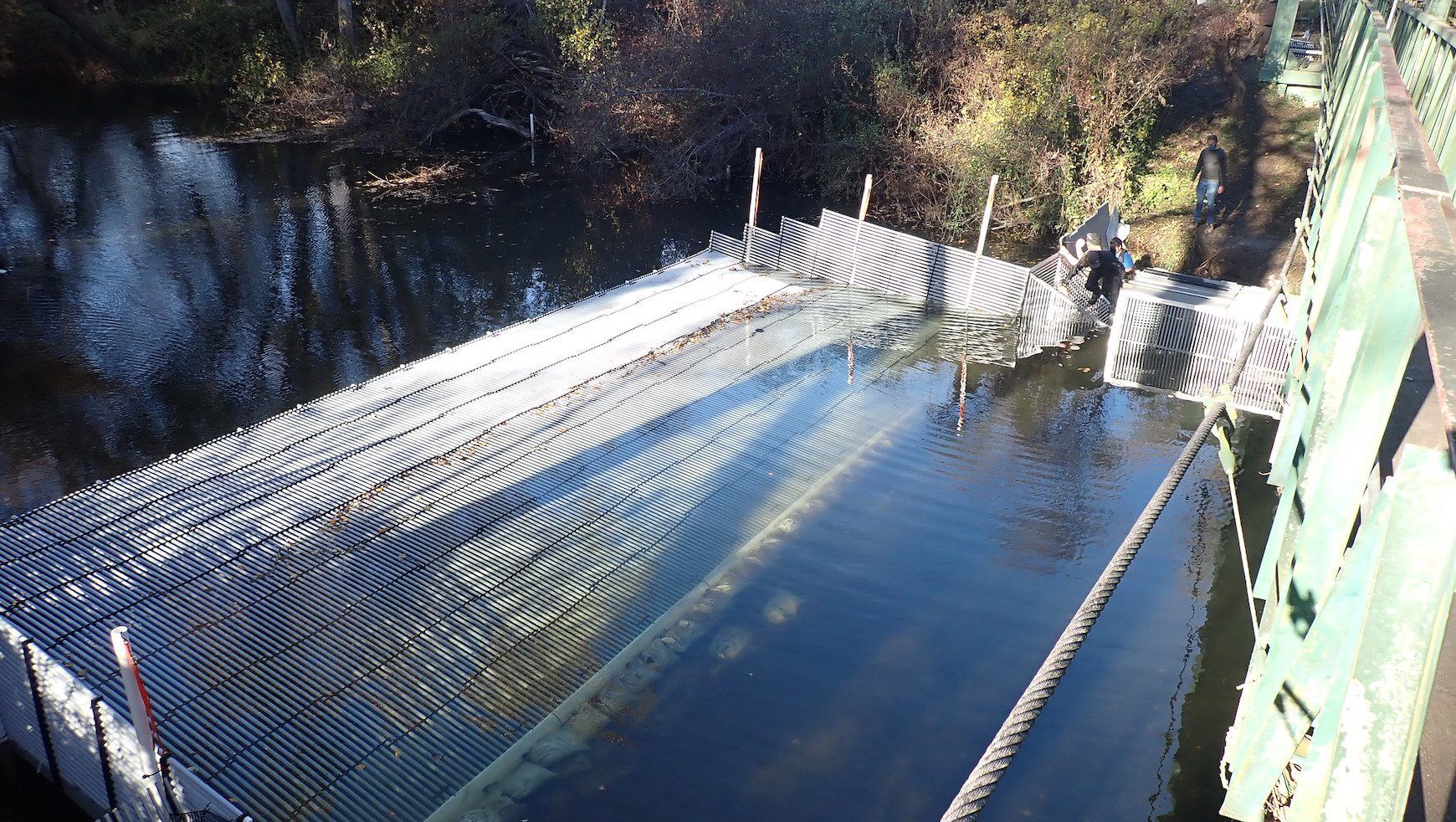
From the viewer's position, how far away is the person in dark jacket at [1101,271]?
50.3 feet

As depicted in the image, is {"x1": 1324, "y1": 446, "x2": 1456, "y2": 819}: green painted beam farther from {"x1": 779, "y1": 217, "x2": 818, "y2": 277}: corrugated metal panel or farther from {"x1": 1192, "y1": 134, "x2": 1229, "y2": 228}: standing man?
{"x1": 1192, "y1": 134, "x2": 1229, "y2": 228}: standing man

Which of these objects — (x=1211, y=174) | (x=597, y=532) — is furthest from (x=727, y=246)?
(x=597, y=532)

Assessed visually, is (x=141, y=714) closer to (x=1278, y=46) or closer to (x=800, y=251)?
(x=800, y=251)

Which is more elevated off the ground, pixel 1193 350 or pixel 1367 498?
pixel 1367 498

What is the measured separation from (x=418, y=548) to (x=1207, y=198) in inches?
600

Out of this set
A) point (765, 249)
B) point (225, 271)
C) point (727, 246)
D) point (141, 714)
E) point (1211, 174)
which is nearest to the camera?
point (141, 714)

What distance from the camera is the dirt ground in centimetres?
1766

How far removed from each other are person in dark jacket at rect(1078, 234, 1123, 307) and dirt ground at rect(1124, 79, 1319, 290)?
3022 millimetres

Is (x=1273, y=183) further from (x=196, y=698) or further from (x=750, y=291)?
(x=196, y=698)

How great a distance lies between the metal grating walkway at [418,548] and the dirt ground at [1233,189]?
26.9 ft

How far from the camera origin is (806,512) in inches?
400

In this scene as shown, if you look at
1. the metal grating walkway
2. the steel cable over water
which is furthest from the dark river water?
the steel cable over water

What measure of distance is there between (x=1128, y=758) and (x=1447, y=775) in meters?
5.02

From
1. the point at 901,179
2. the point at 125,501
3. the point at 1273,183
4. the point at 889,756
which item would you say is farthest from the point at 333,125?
the point at 889,756
